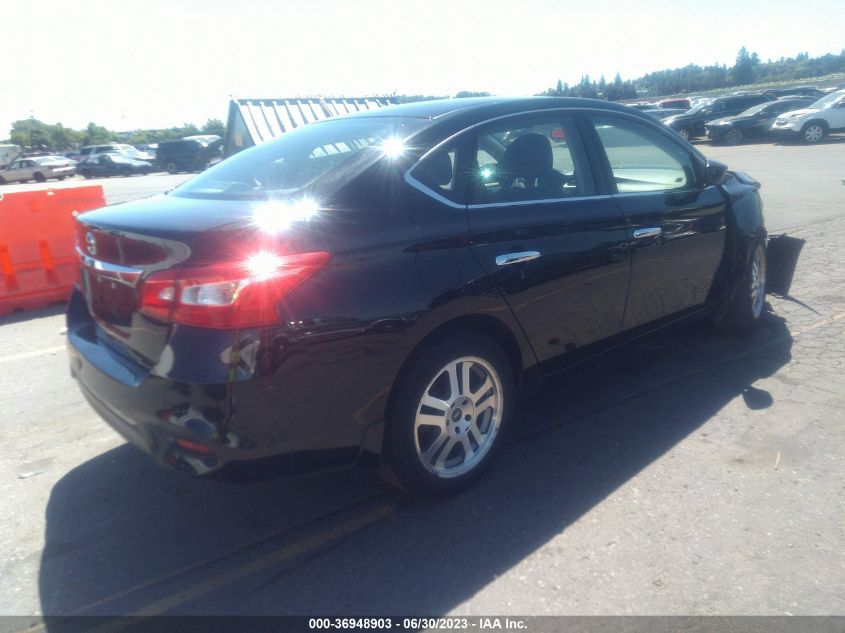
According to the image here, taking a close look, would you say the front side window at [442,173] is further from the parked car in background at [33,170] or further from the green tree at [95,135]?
the green tree at [95,135]

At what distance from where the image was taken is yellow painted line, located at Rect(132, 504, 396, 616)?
262cm

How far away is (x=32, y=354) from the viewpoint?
210 inches

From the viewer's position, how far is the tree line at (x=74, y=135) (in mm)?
69312

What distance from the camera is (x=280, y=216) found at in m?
2.70

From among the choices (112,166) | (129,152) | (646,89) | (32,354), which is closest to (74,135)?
(129,152)

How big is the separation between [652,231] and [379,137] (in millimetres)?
1765

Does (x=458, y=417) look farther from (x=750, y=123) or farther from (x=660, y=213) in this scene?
(x=750, y=123)

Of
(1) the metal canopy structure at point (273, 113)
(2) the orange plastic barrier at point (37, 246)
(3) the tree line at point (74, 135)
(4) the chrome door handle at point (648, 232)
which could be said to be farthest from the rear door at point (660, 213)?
(3) the tree line at point (74, 135)

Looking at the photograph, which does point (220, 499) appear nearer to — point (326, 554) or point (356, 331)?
point (326, 554)

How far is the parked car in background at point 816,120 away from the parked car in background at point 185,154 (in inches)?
1041

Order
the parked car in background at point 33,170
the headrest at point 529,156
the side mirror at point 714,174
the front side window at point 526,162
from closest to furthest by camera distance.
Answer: the front side window at point 526,162
the headrest at point 529,156
the side mirror at point 714,174
the parked car in background at point 33,170

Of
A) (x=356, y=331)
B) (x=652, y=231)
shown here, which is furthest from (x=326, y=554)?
(x=652, y=231)

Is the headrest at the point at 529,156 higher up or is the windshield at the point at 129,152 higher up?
the headrest at the point at 529,156

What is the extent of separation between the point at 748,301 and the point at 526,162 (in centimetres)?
242
